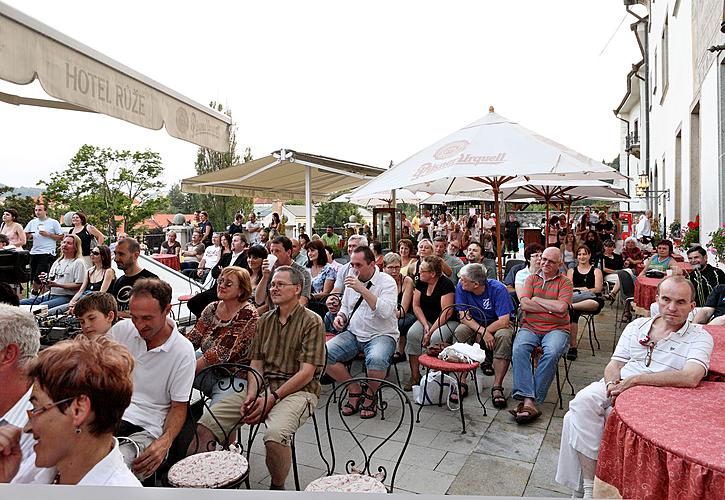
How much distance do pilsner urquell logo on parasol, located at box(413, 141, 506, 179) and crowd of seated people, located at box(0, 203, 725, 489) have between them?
97cm

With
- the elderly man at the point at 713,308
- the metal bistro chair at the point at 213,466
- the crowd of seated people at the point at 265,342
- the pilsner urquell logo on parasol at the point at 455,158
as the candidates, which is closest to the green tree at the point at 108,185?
the crowd of seated people at the point at 265,342

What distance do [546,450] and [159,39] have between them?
7119 mm

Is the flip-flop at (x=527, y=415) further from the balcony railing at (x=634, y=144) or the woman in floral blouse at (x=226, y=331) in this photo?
the balcony railing at (x=634, y=144)

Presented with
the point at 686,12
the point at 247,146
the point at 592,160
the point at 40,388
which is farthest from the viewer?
the point at 247,146

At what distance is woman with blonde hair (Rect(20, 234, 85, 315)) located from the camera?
6.03 meters

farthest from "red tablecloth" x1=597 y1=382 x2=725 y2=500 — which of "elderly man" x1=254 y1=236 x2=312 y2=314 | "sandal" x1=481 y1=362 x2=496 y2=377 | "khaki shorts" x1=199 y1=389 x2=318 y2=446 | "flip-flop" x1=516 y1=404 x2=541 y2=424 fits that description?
"elderly man" x1=254 y1=236 x2=312 y2=314

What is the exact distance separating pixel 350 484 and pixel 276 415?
86cm

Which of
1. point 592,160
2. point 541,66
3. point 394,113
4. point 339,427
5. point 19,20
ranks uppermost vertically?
point 394,113

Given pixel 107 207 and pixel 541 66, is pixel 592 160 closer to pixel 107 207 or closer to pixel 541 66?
pixel 541 66

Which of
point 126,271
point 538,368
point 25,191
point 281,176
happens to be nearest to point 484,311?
point 538,368

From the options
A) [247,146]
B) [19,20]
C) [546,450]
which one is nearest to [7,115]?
[19,20]

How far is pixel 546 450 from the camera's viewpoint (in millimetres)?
3473

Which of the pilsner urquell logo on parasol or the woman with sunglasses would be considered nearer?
the pilsner urquell logo on parasol

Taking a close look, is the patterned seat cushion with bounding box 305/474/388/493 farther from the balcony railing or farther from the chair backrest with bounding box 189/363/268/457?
the balcony railing
